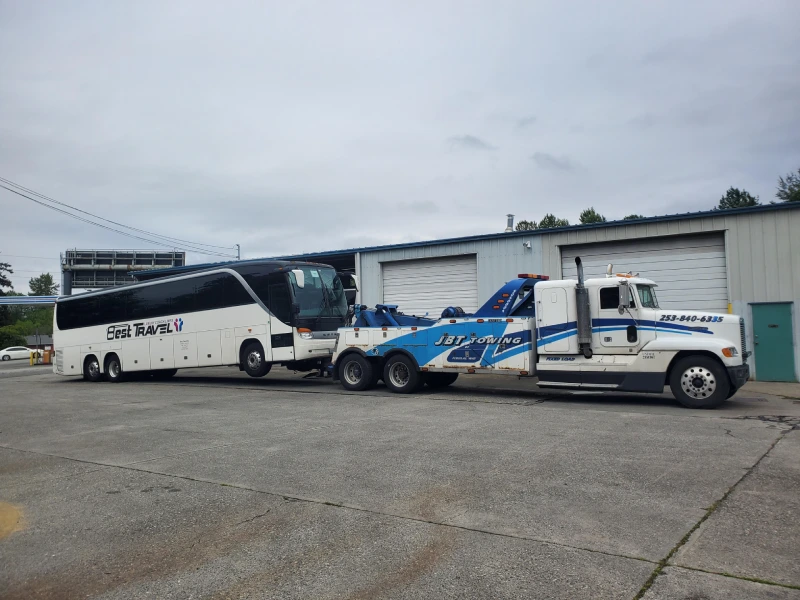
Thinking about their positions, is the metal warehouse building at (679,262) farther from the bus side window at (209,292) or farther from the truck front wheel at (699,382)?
the bus side window at (209,292)

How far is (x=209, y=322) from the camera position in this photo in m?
20.4

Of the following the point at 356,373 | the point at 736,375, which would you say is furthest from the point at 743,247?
the point at 356,373

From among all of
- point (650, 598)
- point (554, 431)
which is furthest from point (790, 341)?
point (650, 598)

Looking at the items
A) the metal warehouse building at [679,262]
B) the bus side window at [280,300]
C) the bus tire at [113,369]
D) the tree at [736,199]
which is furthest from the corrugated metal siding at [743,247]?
the tree at [736,199]

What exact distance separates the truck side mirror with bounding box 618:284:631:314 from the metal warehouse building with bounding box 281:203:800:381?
260 centimetres

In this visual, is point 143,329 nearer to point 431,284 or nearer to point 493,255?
point 431,284

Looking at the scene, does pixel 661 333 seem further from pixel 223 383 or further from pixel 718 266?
pixel 223 383

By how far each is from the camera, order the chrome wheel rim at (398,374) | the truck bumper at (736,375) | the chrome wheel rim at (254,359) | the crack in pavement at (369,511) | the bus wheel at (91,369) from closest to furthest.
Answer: the crack in pavement at (369,511) → the truck bumper at (736,375) → the chrome wheel rim at (398,374) → the chrome wheel rim at (254,359) → the bus wheel at (91,369)

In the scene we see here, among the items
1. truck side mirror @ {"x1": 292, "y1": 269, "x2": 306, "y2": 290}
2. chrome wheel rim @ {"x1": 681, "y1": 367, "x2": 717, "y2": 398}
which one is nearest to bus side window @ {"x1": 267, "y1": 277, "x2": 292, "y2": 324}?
truck side mirror @ {"x1": 292, "y1": 269, "x2": 306, "y2": 290}

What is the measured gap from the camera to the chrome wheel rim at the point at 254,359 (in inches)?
742

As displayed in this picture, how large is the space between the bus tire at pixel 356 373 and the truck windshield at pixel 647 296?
670 centimetres

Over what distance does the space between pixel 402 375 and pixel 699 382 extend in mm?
6759

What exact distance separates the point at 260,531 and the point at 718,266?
56.5 ft

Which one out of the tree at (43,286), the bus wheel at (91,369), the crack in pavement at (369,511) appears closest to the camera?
the crack in pavement at (369,511)
